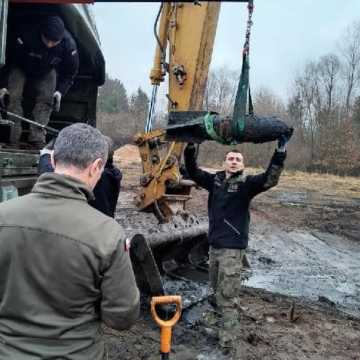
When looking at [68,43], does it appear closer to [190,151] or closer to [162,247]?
[190,151]

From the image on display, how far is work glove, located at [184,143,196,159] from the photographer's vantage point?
4.38 m

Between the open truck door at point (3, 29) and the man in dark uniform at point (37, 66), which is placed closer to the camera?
the open truck door at point (3, 29)

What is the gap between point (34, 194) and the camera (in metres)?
1.72

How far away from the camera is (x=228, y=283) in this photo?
405 centimetres

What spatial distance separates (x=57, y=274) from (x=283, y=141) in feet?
8.14

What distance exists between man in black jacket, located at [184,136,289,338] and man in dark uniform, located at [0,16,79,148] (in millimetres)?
1934

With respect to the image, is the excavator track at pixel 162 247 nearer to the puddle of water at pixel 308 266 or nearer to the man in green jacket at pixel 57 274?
the puddle of water at pixel 308 266

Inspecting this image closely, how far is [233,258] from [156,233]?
46.6 inches

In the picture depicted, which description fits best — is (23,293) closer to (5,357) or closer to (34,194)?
(5,357)

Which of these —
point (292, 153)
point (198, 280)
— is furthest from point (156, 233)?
point (292, 153)

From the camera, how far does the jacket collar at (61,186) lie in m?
1.69

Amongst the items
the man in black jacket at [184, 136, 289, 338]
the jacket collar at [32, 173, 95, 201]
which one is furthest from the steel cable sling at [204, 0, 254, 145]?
the jacket collar at [32, 173, 95, 201]

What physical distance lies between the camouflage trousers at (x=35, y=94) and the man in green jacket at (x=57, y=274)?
3.24 meters

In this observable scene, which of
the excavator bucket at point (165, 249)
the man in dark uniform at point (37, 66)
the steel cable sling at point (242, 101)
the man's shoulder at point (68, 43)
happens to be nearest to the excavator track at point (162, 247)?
the excavator bucket at point (165, 249)
